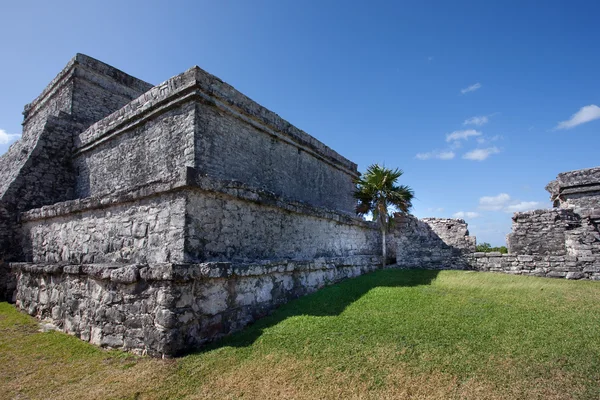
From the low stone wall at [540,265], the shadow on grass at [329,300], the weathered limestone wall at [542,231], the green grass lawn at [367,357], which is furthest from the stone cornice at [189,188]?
the weathered limestone wall at [542,231]

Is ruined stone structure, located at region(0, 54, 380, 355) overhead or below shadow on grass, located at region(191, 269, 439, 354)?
overhead

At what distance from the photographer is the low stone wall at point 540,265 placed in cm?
799

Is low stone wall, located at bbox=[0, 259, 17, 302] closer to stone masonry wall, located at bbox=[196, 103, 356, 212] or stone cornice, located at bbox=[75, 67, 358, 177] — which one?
stone cornice, located at bbox=[75, 67, 358, 177]

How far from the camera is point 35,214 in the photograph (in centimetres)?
818

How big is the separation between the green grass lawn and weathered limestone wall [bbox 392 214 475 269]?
374 centimetres

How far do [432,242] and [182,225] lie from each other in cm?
795

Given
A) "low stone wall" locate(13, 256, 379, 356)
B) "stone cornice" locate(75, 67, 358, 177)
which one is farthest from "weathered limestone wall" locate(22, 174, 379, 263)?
"stone cornice" locate(75, 67, 358, 177)

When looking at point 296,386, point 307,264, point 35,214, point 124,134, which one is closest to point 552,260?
point 307,264

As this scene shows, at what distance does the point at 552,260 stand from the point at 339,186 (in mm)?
6770

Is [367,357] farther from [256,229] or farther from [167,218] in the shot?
[167,218]

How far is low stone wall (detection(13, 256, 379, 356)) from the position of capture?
467 cm

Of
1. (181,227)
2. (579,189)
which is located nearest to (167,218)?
(181,227)

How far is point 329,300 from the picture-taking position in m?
6.30

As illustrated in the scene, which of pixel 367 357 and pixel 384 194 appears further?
pixel 384 194
